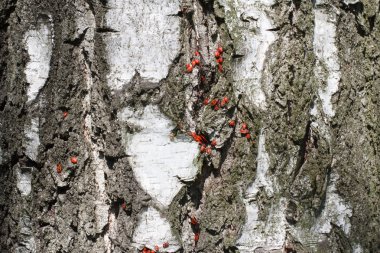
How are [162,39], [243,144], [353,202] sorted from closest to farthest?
[162,39]
[243,144]
[353,202]

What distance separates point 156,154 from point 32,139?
424 mm

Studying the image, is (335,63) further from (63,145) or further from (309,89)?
(63,145)

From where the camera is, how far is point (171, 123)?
221 centimetres

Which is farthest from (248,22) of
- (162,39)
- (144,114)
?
(144,114)

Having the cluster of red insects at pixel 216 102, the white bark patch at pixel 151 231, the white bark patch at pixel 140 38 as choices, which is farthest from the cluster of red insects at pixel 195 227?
the white bark patch at pixel 140 38

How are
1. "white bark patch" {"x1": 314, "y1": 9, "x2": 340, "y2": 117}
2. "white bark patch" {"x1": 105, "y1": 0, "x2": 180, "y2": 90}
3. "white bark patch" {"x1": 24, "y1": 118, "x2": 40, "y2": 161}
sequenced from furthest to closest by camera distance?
"white bark patch" {"x1": 314, "y1": 9, "x2": 340, "y2": 117}, "white bark patch" {"x1": 24, "y1": 118, "x2": 40, "y2": 161}, "white bark patch" {"x1": 105, "y1": 0, "x2": 180, "y2": 90}

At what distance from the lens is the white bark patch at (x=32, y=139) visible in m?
2.27

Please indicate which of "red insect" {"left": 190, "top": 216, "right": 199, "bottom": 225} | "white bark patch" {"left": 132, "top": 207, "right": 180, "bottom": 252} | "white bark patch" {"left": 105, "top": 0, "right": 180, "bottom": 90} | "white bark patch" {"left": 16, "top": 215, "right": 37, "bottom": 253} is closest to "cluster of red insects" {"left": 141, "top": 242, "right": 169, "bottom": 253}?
"white bark patch" {"left": 132, "top": 207, "right": 180, "bottom": 252}

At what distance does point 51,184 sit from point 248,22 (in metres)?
0.85

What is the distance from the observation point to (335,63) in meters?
2.39

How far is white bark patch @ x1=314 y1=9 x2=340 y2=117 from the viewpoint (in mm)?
2375

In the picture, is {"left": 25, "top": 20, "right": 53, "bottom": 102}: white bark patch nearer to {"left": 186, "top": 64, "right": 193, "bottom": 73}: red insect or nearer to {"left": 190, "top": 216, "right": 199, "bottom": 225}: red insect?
{"left": 186, "top": 64, "right": 193, "bottom": 73}: red insect

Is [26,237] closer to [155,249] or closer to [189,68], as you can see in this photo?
[155,249]

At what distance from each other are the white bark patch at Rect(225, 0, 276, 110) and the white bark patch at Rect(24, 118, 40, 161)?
68cm
